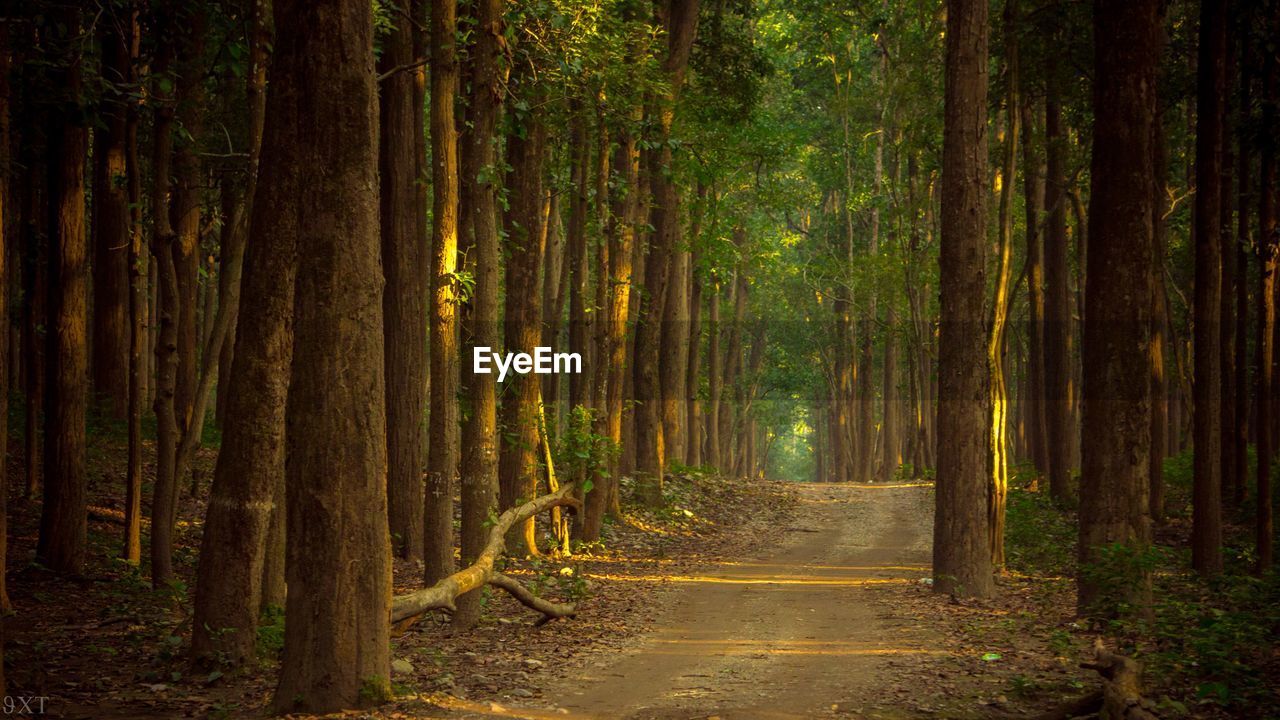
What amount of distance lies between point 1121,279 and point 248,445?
9218 mm

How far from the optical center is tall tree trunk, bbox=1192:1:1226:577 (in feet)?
49.9

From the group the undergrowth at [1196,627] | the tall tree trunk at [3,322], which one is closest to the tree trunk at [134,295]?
the tall tree trunk at [3,322]

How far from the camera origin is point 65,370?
1385 centimetres

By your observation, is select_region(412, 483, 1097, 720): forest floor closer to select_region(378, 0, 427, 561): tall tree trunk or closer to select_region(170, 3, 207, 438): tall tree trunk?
select_region(378, 0, 427, 561): tall tree trunk

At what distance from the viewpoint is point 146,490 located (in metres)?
20.3

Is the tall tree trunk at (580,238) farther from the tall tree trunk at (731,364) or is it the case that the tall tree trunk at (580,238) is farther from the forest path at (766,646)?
the tall tree trunk at (731,364)

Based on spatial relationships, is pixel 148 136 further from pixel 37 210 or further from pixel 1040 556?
pixel 1040 556

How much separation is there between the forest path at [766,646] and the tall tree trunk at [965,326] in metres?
1.47

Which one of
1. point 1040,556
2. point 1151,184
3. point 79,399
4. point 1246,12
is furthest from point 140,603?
point 1246,12

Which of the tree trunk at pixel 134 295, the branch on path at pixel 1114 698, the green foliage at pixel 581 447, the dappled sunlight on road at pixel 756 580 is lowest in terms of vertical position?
the dappled sunlight on road at pixel 756 580

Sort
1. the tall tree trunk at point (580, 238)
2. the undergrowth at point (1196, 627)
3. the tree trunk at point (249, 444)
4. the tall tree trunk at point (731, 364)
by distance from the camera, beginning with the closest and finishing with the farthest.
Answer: the undergrowth at point (1196, 627) → the tree trunk at point (249, 444) → the tall tree trunk at point (580, 238) → the tall tree trunk at point (731, 364)

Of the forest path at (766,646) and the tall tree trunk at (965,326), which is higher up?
the tall tree trunk at (965,326)

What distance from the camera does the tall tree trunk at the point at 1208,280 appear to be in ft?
49.9

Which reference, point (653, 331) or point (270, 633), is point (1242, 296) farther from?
point (270, 633)
